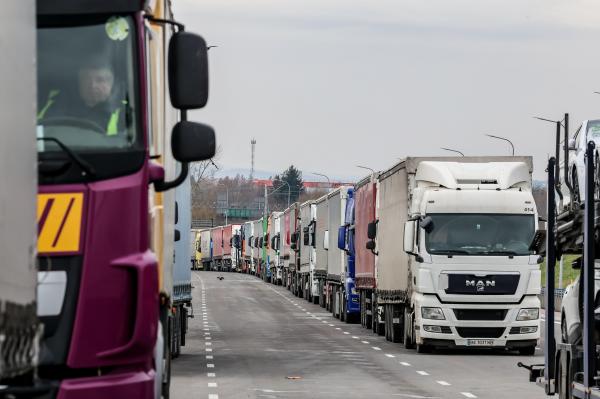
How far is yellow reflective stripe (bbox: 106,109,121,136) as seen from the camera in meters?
8.91

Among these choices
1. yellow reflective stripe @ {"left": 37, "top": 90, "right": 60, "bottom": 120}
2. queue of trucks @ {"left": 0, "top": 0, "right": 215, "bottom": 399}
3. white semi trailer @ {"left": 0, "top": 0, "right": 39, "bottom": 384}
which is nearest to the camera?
white semi trailer @ {"left": 0, "top": 0, "right": 39, "bottom": 384}

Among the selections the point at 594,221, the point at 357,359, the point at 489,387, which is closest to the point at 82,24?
the point at 594,221

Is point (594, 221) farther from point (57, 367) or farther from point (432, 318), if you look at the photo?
point (432, 318)

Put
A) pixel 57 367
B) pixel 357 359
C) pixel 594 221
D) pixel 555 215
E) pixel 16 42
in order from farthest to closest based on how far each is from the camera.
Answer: pixel 357 359 < pixel 555 215 < pixel 594 221 < pixel 57 367 < pixel 16 42

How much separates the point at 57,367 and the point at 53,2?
2112 mm

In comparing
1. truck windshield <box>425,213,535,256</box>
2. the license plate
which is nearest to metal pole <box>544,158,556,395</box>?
truck windshield <box>425,213,535,256</box>

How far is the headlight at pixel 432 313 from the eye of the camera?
2855 centimetres

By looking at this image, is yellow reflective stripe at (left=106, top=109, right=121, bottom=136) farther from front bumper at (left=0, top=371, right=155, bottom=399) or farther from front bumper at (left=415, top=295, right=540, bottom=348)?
front bumper at (left=415, top=295, right=540, bottom=348)

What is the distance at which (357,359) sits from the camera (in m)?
28.2

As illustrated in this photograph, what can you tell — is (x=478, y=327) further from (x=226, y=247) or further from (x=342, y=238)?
(x=226, y=247)

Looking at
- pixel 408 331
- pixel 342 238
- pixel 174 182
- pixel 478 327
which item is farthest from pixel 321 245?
pixel 174 182

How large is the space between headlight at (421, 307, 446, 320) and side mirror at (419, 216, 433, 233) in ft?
4.81

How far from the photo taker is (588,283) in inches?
A: 532

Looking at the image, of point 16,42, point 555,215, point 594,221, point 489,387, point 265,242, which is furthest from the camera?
point 265,242
